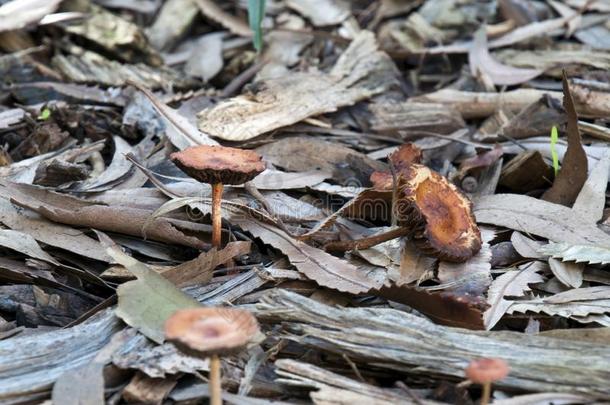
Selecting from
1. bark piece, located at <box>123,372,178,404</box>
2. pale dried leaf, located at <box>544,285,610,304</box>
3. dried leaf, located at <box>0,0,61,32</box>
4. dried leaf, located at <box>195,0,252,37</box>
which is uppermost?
dried leaf, located at <box>0,0,61,32</box>

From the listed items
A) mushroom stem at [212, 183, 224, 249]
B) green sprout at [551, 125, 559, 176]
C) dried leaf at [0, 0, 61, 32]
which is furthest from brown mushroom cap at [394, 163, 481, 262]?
dried leaf at [0, 0, 61, 32]

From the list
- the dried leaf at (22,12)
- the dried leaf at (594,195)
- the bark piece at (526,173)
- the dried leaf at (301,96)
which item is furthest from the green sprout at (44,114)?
the dried leaf at (594,195)

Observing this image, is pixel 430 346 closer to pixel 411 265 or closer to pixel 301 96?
pixel 411 265

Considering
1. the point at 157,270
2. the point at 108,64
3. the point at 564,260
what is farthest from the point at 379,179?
the point at 108,64

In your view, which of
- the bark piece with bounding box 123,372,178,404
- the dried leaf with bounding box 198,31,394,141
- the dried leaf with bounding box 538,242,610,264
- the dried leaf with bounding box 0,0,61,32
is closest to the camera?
the bark piece with bounding box 123,372,178,404

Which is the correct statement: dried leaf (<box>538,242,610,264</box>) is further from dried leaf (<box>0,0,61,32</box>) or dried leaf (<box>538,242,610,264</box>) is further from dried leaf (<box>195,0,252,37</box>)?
dried leaf (<box>0,0,61,32</box>)

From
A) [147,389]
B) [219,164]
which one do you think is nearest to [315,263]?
[219,164]

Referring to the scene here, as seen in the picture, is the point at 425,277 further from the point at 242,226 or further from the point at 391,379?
the point at 242,226
